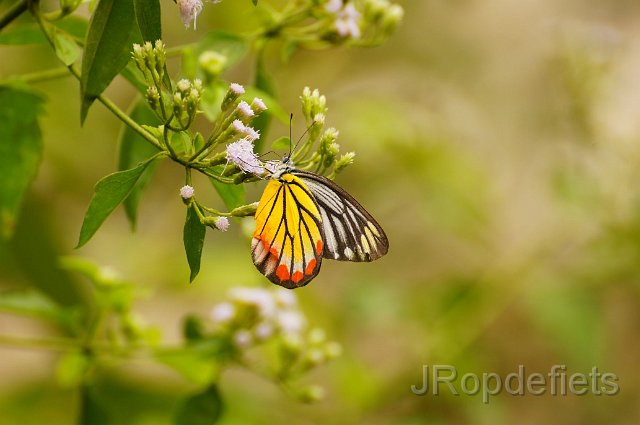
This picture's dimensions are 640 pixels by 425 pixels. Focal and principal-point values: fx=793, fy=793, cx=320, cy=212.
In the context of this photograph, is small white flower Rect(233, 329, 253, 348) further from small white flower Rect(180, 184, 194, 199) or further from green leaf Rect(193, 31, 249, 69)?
small white flower Rect(180, 184, 194, 199)

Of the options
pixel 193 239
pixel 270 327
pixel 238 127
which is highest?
pixel 270 327

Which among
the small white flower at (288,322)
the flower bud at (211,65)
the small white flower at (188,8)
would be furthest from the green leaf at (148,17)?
the small white flower at (288,322)

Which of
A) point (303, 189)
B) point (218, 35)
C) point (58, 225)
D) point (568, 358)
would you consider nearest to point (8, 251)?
point (58, 225)

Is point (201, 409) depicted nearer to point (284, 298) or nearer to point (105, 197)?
point (284, 298)

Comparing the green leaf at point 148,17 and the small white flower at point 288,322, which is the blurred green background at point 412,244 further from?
the green leaf at point 148,17

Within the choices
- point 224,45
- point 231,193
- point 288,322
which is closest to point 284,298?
point 288,322

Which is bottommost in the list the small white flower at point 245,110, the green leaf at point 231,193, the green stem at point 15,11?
the green leaf at point 231,193

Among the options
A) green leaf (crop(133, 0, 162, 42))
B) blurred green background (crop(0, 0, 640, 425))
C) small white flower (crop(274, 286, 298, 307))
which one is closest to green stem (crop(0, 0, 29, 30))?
green leaf (crop(133, 0, 162, 42))
